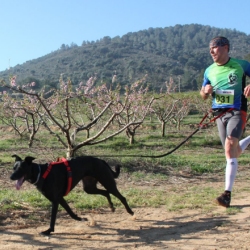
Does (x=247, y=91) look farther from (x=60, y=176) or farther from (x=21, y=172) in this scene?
(x=21, y=172)

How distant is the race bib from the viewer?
14.9ft

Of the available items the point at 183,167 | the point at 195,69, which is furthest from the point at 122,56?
the point at 183,167

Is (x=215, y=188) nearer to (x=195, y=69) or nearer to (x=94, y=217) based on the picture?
(x=94, y=217)

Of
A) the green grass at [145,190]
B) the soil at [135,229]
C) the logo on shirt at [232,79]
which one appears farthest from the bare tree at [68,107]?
the logo on shirt at [232,79]

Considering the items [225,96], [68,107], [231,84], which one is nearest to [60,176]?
[225,96]

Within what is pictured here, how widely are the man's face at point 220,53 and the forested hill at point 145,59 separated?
61641 mm

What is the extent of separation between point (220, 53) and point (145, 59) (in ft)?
371

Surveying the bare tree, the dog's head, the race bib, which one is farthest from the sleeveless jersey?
the bare tree

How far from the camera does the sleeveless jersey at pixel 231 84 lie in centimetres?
454

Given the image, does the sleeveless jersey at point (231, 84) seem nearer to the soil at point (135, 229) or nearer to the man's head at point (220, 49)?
the man's head at point (220, 49)

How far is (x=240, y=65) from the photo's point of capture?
4562 mm

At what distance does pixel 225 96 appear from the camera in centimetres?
459

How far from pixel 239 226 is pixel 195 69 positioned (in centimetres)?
9988

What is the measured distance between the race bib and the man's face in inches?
16.3
